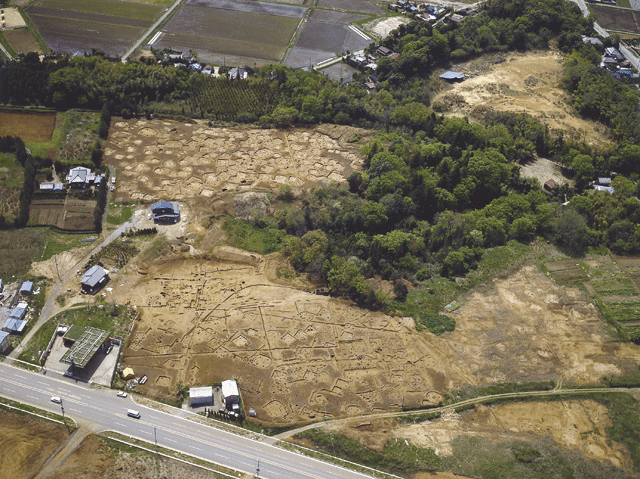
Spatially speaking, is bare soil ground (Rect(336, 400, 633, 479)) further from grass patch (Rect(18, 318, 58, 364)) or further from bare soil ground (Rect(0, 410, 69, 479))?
grass patch (Rect(18, 318, 58, 364))

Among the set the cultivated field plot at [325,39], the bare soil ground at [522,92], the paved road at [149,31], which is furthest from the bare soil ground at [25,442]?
the bare soil ground at [522,92]

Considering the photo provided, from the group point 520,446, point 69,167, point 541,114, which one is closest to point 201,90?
point 69,167

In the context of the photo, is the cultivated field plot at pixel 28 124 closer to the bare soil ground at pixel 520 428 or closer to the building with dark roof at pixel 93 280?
the building with dark roof at pixel 93 280

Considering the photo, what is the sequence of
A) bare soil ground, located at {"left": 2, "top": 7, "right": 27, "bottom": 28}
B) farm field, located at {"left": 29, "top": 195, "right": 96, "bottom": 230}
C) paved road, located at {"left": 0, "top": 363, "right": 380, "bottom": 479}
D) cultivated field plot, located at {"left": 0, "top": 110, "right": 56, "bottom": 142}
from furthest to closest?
bare soil ground, located at {"left": 2, "top": 7, "right": 27, "bottom": 28}
cultivated field plot, located at {"left": 0, "top": 110, "right": 56, "bottom": 142}
farm field, located at {"left": 29, "top": 195, "right": 96, "bottom": 230}
paved road, located at {"left": 0, "top": 363, "right": 380, "bottom": 479}

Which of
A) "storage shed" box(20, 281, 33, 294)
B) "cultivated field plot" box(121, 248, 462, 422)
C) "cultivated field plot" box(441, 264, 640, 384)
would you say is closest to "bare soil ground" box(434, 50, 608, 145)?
"cultivated field plot" box(441, 264, 640, 384)

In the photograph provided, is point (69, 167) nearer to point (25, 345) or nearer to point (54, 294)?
point (54, 294)

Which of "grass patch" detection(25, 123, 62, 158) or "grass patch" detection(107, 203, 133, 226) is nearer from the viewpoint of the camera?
"grass patch" detection(107, 203, 133, 226)

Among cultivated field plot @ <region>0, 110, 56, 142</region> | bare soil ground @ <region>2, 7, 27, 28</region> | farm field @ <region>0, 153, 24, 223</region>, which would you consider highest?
bare soil ground @ <region>2, 7, 27, 28</region>

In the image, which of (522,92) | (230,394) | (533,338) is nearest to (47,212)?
(230,394)
